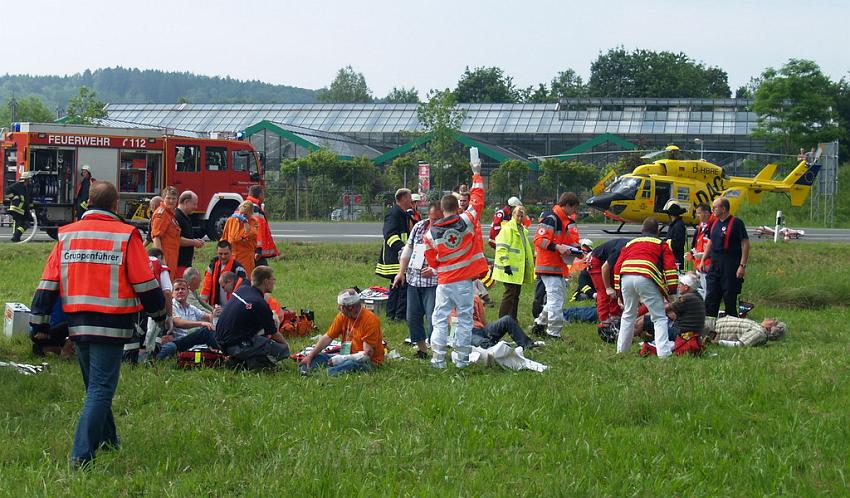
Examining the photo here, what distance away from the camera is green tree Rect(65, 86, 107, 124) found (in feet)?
178

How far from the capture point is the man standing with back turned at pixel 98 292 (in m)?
6.35

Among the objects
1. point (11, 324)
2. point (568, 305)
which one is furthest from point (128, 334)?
point (568, 305)

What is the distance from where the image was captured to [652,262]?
10531 millimetres

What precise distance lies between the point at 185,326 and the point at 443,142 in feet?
122

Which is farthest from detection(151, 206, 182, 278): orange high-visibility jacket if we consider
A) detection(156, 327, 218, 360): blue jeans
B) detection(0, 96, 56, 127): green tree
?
detection(0, 96, 56, 127): green tree

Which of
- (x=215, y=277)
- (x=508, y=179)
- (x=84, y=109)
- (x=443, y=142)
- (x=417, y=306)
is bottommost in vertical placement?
(x=417, y=306)

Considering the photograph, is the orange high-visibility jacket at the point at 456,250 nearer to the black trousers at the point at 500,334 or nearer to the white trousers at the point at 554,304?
the black trousers at the point at 500,334

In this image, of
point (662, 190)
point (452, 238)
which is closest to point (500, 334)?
point (452, 238)

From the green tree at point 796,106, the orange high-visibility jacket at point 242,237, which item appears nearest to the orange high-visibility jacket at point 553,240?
the orange high-visibility jacket at point 242,237

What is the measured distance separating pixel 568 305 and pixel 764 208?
2909cm

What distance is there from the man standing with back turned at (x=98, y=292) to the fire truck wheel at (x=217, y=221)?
20675 mm

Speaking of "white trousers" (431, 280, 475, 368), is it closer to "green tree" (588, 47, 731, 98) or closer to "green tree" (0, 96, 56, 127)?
"green tree" (0, 96, 56, 127)

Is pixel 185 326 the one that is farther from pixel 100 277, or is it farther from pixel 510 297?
pixel 100 277

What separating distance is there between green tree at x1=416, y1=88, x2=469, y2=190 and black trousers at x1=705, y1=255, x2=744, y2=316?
32612 mm
